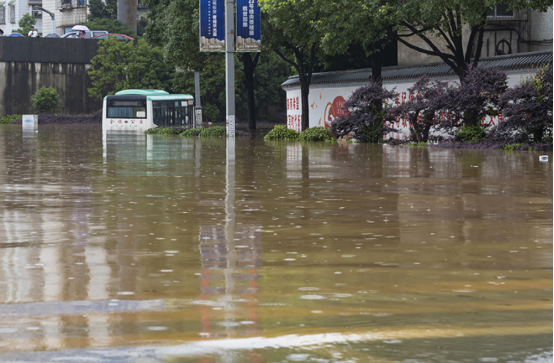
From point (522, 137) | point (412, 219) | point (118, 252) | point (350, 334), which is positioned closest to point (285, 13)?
point (522, 137)

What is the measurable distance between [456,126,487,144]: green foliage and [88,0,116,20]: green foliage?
8392cm

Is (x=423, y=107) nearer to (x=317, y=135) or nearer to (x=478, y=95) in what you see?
(x=478, y=95)

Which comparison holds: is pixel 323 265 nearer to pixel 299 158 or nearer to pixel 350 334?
pixel 350 334

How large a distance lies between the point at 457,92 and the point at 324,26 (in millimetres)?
5521

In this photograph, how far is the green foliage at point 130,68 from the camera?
78.1 metres

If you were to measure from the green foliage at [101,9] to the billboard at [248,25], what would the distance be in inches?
2926

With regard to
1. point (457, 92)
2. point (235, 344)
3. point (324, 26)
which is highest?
point (324, 26)

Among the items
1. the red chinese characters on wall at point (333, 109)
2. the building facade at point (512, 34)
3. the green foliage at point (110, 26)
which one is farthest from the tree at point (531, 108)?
the green foliage at point (110, 26)

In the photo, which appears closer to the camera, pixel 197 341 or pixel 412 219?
pixel 197 341

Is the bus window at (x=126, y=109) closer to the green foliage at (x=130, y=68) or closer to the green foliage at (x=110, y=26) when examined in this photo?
the green foliage at (x=130, y=68)

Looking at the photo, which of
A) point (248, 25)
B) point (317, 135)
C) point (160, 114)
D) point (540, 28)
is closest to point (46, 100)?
point (160, 114)

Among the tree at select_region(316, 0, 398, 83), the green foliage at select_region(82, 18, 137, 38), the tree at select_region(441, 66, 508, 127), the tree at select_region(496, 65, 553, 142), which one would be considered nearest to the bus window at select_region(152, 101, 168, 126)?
the tree at select_region(316, 0, 398, 83)

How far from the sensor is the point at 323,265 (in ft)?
22.0

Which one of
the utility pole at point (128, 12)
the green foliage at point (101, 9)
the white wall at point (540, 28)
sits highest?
the green foliage at point (101, 9)
